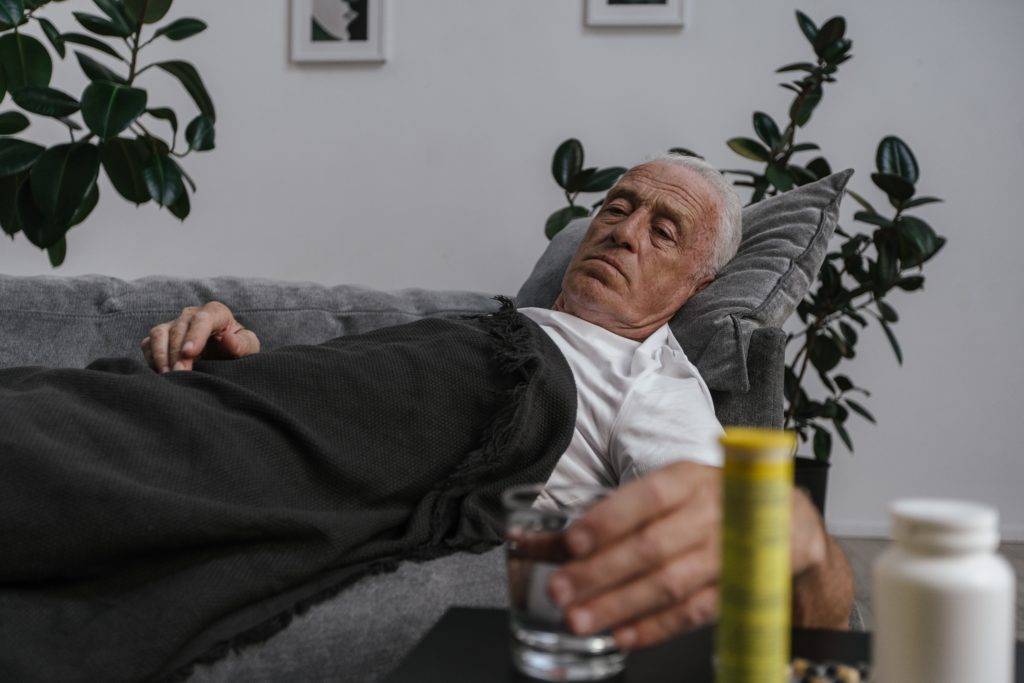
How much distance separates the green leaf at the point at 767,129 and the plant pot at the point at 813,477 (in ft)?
2.86

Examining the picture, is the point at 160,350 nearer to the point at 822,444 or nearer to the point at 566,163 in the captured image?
the point at 566,163

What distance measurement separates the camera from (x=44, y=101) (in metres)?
2.02

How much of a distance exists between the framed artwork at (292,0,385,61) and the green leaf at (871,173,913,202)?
1699 millimetres

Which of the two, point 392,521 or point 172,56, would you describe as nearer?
point 392,521

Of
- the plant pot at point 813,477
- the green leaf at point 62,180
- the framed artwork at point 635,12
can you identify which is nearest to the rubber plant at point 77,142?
the green leaf at point 62,180

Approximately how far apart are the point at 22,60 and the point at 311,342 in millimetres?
1018

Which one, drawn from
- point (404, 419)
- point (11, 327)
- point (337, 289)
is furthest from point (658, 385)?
point (11, 327)

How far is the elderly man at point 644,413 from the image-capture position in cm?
56

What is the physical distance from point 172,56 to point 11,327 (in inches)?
75.8

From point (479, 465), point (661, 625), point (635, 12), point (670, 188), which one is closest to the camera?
point (661, 625)

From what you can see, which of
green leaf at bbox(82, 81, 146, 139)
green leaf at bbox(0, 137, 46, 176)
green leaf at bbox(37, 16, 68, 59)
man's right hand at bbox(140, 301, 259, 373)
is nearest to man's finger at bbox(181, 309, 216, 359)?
man's right hand at bbox(140, 301, 259, 373)

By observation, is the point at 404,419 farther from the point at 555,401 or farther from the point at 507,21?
the point at 507,21

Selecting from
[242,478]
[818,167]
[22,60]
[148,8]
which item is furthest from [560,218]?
[242,478]

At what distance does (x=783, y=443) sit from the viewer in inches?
17.9
